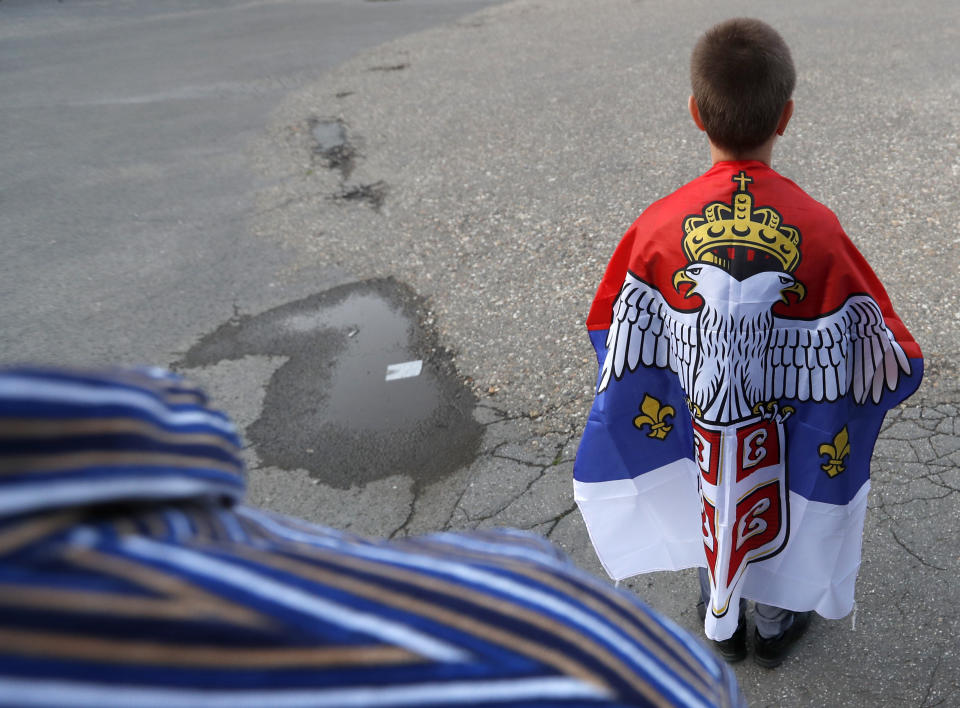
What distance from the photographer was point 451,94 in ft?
27.6

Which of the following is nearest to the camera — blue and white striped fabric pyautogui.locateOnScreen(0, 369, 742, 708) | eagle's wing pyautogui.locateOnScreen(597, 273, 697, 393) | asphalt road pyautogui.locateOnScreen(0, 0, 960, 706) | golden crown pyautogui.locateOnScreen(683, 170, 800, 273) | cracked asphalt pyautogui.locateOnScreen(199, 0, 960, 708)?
blue and white striped fabric pyautogui.locateOnScreen(0, 369, 742, 708)

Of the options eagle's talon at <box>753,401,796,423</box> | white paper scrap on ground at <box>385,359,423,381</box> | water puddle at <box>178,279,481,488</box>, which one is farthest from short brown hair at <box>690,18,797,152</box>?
white paper scrap on ground at <box>385,359,423,381</box>

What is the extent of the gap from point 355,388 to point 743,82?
2.81 metres

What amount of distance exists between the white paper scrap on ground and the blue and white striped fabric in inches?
137

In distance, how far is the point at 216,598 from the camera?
569 millimetres

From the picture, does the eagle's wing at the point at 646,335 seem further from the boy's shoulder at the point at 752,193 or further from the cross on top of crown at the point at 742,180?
the cross on top of crown at the point at 742,180

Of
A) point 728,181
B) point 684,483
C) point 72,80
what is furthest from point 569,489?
point 72,80

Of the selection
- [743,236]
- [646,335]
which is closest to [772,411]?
[646,335]

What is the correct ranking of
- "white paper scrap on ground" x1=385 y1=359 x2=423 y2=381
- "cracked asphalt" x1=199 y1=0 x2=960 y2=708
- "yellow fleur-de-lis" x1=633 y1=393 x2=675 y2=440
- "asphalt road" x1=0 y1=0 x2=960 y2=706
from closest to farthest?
"yellow fleur-de-lis" x1=633 y1=393 x2=675 y2=440 → "cracked asphalt" x1=199 y1=0 x2=960 y2=708 → "asphalt road" x1=0 y1=0 x2=960 y2=706 → "white paper scrap on ground" x1=385 y1=359 x2=423 y2=381

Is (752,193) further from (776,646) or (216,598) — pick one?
(216,598)

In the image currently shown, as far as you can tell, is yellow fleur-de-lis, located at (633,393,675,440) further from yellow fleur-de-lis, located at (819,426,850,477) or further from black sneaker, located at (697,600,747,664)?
black sneaker, located at (697,600,747,664)

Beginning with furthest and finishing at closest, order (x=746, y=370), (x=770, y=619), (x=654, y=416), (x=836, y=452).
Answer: (x=770, y=619), (x=654, y=416), (x=836, y=452), (x=746, y=370)

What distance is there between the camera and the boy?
195 cm

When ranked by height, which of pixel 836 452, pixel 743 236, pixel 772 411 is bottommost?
pixel 836 452
